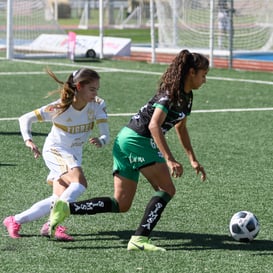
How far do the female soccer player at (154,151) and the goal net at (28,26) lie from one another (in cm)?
1830

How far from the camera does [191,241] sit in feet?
24.9

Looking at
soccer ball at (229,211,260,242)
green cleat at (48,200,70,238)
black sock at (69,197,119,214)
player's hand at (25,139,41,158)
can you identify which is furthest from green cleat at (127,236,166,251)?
player's hand at (25,139,41,158)

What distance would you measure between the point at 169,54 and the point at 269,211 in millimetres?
17231

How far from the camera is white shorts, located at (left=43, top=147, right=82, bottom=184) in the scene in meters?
7.69

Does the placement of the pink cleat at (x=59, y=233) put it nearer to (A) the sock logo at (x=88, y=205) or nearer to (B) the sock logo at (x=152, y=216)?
(A) the sock logo at (x=88, y=205)

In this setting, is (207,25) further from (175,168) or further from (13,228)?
(175,168)

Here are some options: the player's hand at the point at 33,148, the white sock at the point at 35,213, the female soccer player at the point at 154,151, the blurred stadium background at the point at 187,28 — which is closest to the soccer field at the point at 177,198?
the white sock at the point at 35,213

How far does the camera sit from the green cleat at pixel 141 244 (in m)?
7.21

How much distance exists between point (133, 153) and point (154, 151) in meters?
0.16

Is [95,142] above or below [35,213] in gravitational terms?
above

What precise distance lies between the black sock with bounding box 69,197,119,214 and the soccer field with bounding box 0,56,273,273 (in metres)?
0.25

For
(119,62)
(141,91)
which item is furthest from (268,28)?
(141,91)

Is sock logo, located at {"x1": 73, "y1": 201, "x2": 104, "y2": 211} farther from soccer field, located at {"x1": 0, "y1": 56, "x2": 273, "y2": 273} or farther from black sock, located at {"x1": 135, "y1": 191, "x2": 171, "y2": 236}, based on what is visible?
black sock, located at {"x1": 135, "y1": 191, "x2": 171, "y2": 236}

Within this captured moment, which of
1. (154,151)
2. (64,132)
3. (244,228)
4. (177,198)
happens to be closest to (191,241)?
(244,228)
